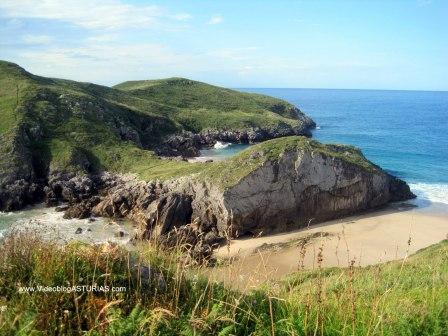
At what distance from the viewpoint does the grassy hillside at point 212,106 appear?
96312mm

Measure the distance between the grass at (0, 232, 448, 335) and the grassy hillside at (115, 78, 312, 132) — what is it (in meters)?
86.1

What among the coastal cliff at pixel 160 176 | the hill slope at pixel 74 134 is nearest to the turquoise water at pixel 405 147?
the coastal cliff at pixel 160 176

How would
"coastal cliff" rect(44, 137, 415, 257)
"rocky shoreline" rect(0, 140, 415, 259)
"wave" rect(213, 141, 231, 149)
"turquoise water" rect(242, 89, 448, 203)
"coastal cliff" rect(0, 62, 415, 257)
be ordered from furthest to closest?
1. "wave" rect(213, 141, 231, 149)
2. "turquoise water" rect(242, 89, 448, 203)
3. "coastal cliff" rect(0, 62, 415, 257)
4. "coastal cliff" rect(44, 137, 415, 257)
5. "rocky shoreline" rect(0, 140, 415, 259)

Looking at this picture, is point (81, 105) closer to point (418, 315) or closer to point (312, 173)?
point (312, 173)

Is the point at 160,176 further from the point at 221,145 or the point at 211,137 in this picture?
the point at 211,137

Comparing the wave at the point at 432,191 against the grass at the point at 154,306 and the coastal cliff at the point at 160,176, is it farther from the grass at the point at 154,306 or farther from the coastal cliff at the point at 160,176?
the grass at the point at 154,306

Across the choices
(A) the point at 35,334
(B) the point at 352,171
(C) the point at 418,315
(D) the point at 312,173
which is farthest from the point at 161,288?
(B) the point at 352,171

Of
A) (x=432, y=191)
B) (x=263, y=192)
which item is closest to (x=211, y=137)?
(x=432, y=191)

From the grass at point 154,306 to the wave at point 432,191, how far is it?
45699 mm

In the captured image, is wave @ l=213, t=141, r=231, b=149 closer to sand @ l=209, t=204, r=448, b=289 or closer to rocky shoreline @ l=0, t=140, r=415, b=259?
rocky shoreline @ l=0, t=140, r=415, b=259

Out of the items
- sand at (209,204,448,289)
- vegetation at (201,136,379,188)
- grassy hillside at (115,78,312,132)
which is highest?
grassy hillside at (115,78,312,132)

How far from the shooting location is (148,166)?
4975cm

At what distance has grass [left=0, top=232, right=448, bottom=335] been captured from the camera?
5000 millimetres

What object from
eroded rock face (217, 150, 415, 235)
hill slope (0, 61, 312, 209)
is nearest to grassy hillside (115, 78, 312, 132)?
hill slope (0, 61, 312, 209)
